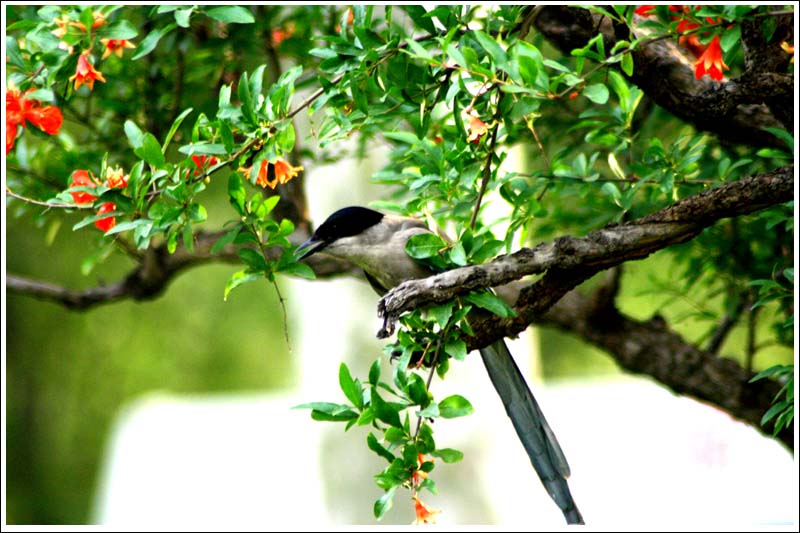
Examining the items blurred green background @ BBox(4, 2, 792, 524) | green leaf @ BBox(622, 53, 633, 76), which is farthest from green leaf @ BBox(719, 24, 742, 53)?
blurred green background @ BBox(4, 2, 792, 524)

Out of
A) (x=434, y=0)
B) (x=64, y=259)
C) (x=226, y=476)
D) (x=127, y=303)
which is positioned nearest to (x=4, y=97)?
(x=434, y=0)

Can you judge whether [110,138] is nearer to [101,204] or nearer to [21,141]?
[21,141]

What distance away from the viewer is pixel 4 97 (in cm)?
173

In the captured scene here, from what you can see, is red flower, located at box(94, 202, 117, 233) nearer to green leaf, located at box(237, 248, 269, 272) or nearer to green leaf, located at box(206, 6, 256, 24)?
green leaf, located at box(237, 248, 269, 272)

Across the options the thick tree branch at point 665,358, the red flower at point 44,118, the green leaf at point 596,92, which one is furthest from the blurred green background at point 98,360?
the green leaf at point 596,92

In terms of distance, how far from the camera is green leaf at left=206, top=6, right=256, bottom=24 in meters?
1.55

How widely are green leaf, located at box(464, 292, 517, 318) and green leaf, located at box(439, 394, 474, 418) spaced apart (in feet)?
0.50

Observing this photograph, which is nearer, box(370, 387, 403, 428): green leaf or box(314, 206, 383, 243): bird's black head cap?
box(370, 387, 403, 428): green leaf

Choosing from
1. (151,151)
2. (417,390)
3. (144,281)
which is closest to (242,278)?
(151,151)

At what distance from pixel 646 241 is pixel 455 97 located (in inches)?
15.2

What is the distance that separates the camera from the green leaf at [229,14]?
155 cm

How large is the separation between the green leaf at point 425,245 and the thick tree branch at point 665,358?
865mm

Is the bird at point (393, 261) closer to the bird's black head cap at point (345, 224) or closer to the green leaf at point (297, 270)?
the bird's black head cap at point (345, 224)

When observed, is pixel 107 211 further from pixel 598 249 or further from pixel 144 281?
pixel 144 281
